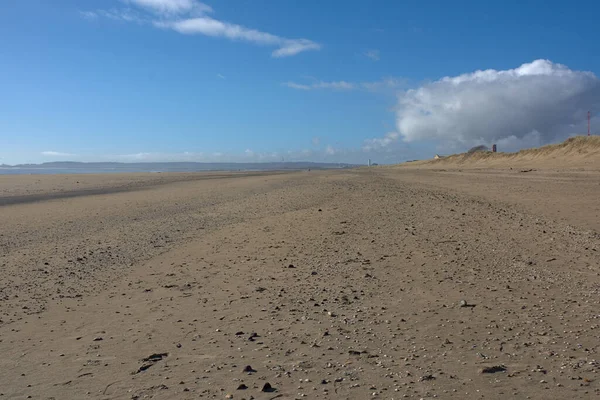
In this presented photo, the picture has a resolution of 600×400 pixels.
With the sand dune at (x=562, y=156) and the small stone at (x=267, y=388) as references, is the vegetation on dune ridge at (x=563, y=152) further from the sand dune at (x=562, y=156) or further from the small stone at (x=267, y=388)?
the small stone at (x=267, y=388)

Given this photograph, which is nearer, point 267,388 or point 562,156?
point 267,388

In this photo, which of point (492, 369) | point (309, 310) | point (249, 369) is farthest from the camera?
point (309, 310)

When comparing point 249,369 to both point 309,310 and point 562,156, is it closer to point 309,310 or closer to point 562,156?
point 309,310

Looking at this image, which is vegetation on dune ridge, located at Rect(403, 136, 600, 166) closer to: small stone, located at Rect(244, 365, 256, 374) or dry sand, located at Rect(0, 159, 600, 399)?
dry sand, located at Rect(0, 159, 600, 399)

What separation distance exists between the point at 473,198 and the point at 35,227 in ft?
44.7

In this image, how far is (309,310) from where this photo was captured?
19.7 ft

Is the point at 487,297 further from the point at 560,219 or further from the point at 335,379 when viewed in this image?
the point at 560,219

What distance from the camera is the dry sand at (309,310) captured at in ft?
13.7

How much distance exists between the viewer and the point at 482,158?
205 ft

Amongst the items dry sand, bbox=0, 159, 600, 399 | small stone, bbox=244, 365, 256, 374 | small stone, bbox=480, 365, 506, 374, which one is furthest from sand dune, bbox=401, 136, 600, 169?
small stone, bbox=244, 365, 256, 374

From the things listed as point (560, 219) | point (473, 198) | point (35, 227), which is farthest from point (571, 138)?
point (35, 227)

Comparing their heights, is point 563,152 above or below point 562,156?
above

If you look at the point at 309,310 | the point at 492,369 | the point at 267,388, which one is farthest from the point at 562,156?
the point at 267,388

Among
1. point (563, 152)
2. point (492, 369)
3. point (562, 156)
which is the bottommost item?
point (492, 369)
